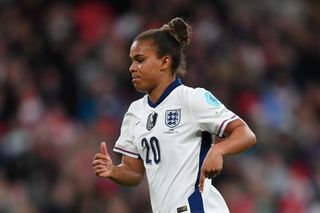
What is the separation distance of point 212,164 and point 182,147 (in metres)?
0.46

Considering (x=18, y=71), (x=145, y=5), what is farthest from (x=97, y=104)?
(x=145, y=5)

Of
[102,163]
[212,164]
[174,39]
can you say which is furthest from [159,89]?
[212,164]

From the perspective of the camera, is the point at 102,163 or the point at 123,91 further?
the point at 123,91

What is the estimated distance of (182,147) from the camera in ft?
21.5

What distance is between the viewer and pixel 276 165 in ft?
41.2

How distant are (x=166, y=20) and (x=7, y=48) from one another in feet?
6.68

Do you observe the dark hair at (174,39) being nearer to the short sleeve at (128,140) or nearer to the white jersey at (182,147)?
the white jersey at (182,147)

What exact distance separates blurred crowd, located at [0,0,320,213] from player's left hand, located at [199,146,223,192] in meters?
4.86

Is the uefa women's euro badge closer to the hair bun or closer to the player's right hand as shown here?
the player's right hand

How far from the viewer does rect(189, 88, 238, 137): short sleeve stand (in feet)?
21.3

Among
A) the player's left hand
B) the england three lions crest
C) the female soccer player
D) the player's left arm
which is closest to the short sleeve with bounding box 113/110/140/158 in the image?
the female soccer player

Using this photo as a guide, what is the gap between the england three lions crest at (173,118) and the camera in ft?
21.6

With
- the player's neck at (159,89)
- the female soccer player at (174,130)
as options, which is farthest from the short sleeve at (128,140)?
the player's neck at (159,89)

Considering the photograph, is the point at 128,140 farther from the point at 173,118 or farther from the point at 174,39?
the point at 174,39
